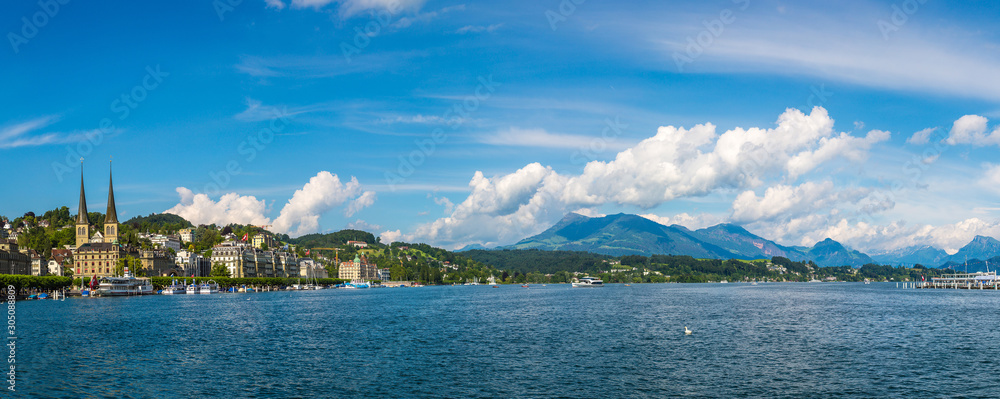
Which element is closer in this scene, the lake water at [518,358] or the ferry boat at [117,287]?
the lake water at [518,358]

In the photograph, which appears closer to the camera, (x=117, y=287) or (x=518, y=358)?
(x=518, y=358)

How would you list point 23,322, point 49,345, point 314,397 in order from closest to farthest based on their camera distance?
point 314,397, point 49,345, point 23,322

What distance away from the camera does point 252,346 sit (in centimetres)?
6066

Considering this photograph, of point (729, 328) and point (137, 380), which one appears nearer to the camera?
point (137, 380)

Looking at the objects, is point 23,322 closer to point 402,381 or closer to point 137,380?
point 137,380

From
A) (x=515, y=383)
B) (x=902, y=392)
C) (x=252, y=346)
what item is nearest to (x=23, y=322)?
(x=252, y=346)

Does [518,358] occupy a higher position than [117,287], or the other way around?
[518,358]

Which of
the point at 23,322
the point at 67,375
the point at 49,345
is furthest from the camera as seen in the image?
the point at 23,322

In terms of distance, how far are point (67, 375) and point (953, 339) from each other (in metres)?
73.1

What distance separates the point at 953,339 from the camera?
6197cm

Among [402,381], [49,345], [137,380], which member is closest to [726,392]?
[402,381]

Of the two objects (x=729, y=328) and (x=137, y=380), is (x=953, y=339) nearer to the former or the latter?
(x=729, y=328)

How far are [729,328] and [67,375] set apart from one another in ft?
199

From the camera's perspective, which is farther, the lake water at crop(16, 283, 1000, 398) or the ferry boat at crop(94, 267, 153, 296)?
the ferry boat at crop(94, 267, 153, 296)
